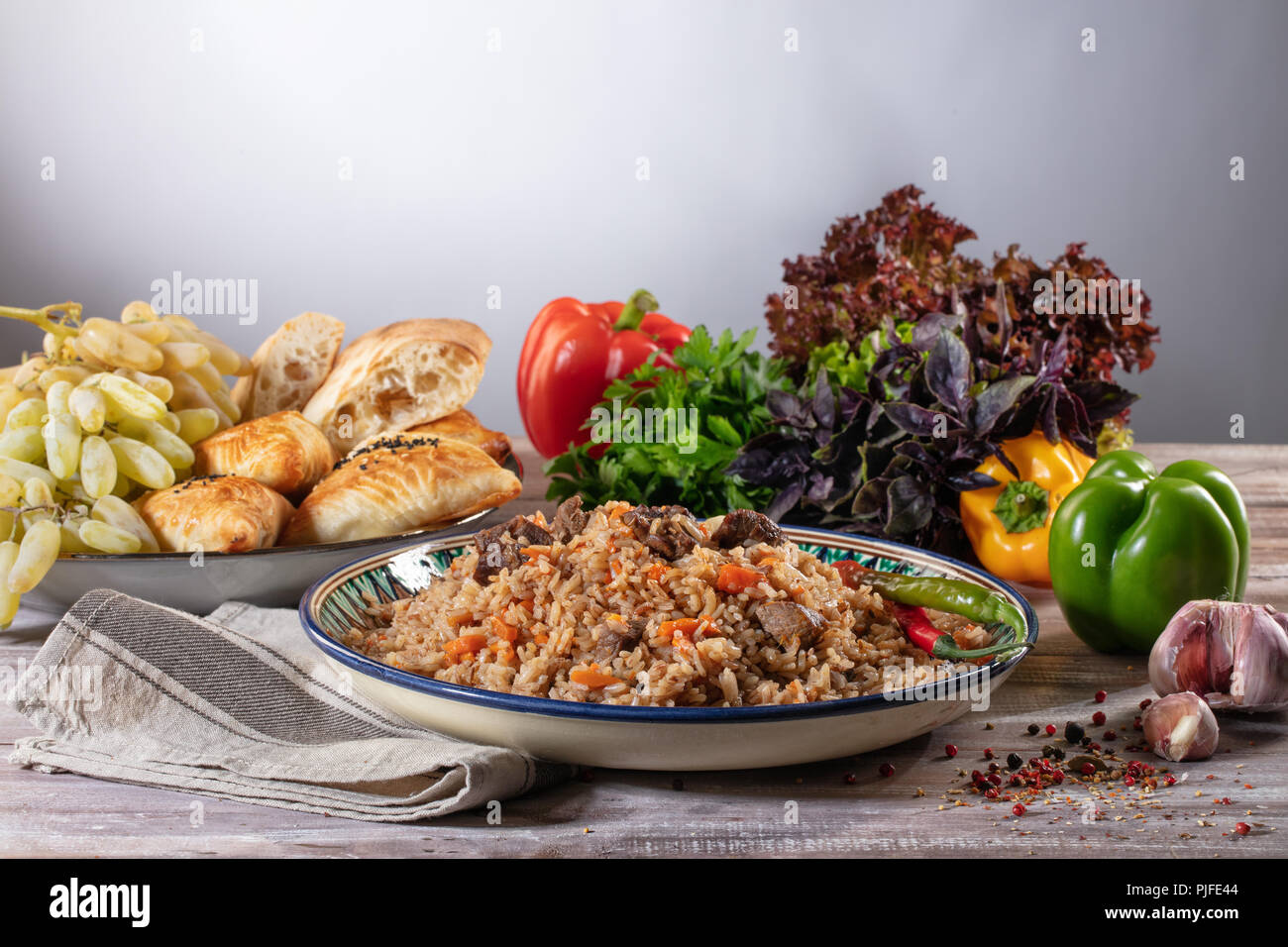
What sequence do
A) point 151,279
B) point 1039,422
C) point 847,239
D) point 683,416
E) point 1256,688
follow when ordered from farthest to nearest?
point 151,279
point 847,239
point 683,416
point 1039,422
point 1256,688

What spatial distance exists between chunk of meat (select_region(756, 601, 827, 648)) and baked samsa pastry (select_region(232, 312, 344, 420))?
239cm

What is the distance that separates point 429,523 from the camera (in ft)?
9.56

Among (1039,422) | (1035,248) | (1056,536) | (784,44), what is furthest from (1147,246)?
(1056,536)

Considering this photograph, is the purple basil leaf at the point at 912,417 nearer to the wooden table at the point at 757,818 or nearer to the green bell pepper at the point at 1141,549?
the green bell pepper at the point at 1141,549

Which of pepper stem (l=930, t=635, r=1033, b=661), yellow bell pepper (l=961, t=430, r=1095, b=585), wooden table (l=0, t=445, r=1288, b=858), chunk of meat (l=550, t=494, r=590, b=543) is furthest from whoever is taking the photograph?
yellow bell pepper (l=961, t=430, r=1095, b=585)

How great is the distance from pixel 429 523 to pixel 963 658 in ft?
4.69

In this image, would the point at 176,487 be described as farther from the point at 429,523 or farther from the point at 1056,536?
the point at 1056,536

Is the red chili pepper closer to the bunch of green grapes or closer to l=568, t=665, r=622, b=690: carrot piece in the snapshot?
l=568, t=665, r=622, b=690: carrot piece

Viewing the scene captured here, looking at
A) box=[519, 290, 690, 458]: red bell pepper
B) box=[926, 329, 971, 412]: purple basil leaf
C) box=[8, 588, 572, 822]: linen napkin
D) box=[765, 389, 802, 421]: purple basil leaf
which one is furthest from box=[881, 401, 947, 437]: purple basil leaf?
box=[519, 290, 690, 458]: red bell pepper

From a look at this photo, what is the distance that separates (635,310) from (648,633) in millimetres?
3065

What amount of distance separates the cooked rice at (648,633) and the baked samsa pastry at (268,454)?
816mm

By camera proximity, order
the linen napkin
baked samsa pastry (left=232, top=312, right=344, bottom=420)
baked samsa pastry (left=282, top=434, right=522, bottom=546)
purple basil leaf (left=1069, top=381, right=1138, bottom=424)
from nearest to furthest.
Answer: the linen napkin < baked samsa pastry (left=282, top=434, right=522, bottom=546) < purple basil leaf (left=1069, top=381, right=1138, bottom=424) < baked samsa pastry (left=232, top=312, right=344, bottom=420)

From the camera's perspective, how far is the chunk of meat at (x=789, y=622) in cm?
192

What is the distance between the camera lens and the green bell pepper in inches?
93.9
